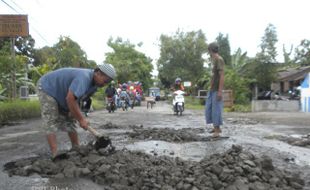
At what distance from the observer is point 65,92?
5.38m

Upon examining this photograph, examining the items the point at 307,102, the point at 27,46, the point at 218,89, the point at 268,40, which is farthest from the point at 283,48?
the point at 218,89

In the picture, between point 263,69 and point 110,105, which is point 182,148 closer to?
point 110,105

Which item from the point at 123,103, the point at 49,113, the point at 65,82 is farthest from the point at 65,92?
the point at 123,103

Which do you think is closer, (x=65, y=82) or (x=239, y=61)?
(x=65, y=82)

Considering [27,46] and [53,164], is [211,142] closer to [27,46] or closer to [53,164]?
[53,164]

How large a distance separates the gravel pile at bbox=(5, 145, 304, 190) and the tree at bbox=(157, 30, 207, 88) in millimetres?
46958

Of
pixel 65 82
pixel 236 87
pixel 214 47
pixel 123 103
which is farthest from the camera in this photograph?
pixel 236 87

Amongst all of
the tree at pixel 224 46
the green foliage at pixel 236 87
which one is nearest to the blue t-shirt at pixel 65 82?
the green foliage at pixel 236 87

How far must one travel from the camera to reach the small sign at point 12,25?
61.8 ft

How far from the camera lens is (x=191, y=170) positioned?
4508 mm

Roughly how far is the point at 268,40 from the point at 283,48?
65.3ft

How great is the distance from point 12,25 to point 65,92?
1469cm

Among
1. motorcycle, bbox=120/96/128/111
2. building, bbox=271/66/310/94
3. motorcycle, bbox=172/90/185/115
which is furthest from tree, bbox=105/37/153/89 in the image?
motorcycle, bbox=172/90/185/115

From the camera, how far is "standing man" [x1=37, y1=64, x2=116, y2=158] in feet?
16.6
